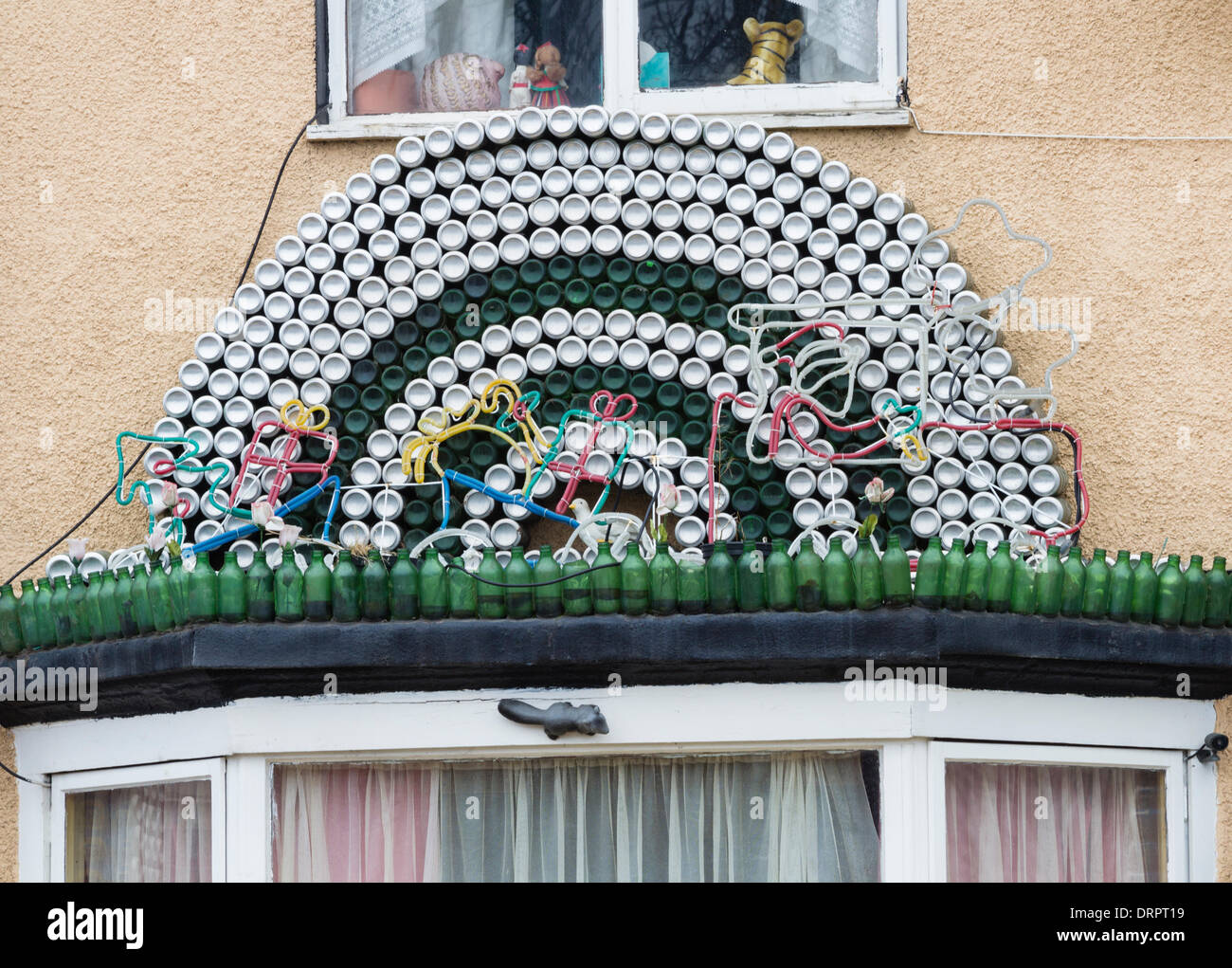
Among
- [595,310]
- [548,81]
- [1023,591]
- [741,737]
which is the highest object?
[548,81]

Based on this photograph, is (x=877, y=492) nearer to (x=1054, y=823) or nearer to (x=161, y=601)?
(x=1054, y=823)

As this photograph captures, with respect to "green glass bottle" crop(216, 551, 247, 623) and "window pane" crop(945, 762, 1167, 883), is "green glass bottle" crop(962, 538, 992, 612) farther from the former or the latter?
"green glass bottle" crop(216, 551, 247, 623)

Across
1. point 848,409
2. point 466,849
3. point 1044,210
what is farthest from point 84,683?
point 1044,210

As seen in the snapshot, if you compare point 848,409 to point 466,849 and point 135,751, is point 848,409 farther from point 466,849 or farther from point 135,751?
point 135,751

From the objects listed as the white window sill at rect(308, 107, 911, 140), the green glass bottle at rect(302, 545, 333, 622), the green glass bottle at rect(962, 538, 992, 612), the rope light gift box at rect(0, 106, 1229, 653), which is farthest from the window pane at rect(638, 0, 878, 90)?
the green glass bottle at rect(302, 545, 333, 622)

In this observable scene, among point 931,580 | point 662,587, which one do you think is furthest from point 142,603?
point 931,580

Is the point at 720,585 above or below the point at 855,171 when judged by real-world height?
below

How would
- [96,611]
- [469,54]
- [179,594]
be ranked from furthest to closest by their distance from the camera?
[469,54]
[96,611]
[179,594]

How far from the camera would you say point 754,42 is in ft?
26.4

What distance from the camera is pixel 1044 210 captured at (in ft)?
25.4

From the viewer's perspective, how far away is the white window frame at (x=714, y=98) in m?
7.82

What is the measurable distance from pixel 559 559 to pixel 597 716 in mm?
755

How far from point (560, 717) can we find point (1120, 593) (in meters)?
2.18

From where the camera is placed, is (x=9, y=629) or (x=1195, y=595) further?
(x=9, y=629)
